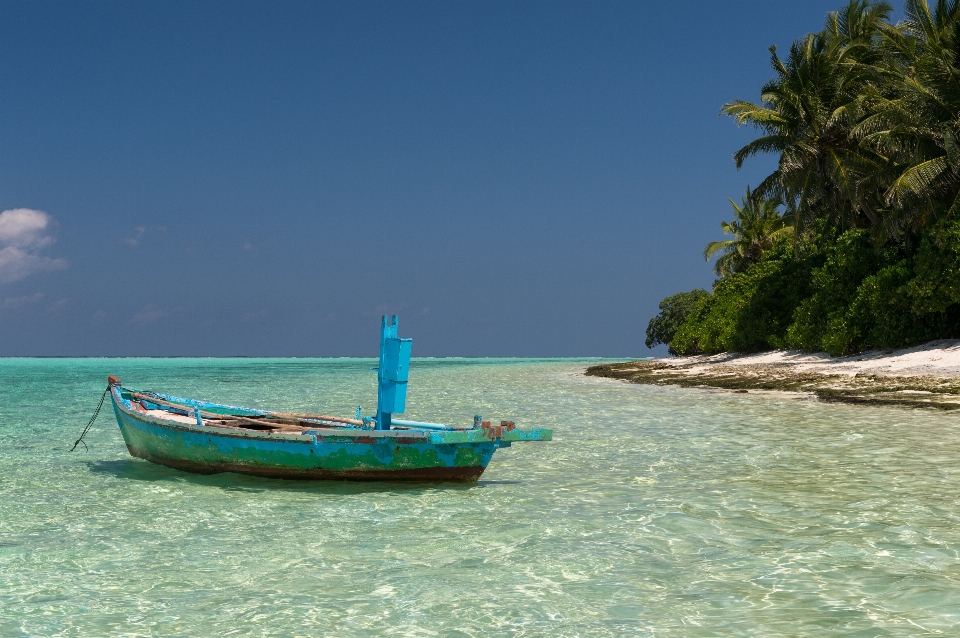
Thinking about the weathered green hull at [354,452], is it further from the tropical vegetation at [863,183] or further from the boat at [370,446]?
the tropical vegetation at [863,183]

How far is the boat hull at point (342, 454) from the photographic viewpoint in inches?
426

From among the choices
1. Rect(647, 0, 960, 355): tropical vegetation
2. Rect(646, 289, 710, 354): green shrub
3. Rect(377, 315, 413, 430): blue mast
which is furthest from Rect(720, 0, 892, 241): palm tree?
Rect(646, 289, 710, 354): green shrub

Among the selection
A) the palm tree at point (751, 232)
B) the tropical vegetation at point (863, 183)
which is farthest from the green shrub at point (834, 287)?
the palm tree at point (751, 232)

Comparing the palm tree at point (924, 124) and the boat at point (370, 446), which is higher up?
the palm tree at point (924, 124)

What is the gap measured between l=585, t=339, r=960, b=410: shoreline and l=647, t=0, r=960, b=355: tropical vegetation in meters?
1.23

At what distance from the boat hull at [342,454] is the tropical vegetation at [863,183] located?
983 inches

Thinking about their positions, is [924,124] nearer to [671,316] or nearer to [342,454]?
[342,454]

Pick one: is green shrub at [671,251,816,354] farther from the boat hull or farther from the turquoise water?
the boat hull

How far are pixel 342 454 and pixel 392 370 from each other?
4.75 feet

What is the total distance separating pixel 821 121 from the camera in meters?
36.4

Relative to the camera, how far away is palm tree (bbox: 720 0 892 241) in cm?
3578

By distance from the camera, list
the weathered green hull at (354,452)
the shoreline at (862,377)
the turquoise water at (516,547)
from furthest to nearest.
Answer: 1. the shoreline at (862,377)
2. the weathered green hull at (354,452)
3. the turquoise water at (516,547)

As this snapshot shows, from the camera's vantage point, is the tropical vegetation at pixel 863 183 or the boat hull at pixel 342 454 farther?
the tropical vegetation at pixel 863 183

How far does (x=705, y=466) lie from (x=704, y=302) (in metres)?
52.6
